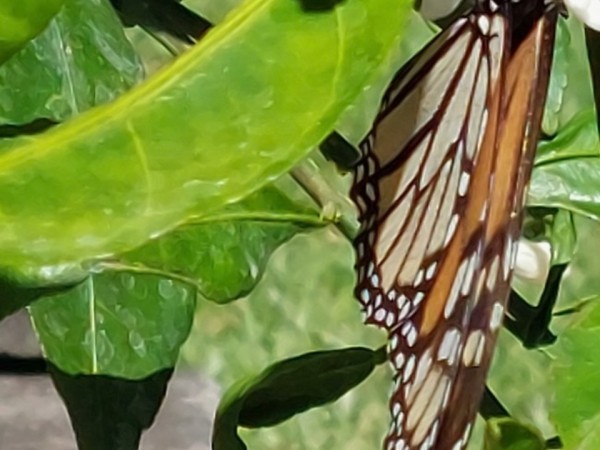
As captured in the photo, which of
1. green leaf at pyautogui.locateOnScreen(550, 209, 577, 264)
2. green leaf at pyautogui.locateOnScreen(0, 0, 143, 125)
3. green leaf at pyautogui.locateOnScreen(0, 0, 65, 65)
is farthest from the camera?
green leaf at pyautogui.locateOnScreen(550, 209, 577, 264)

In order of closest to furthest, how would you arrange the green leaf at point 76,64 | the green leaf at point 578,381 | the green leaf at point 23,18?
the green leaf at point 23,18 → the green leaf at point 578,381 → the green leaf at point 76,64

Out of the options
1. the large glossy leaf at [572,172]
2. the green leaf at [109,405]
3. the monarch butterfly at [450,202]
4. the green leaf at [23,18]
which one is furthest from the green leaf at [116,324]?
the green leaf at [23,18]

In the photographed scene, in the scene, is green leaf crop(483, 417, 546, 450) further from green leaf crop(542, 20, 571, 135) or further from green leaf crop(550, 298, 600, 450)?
green leaf crop(542, 20, 571, 135)

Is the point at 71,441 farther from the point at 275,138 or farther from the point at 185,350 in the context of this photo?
the point at 275,138

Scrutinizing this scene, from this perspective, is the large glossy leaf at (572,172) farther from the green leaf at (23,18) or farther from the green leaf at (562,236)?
the green leaf at (23,18)

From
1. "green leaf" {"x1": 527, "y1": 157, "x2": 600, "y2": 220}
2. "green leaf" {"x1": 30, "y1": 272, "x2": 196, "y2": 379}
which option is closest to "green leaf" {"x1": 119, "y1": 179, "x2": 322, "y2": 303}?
"green leaf" {"x1": 30, "y1": 272, "x2": 196, "y2": 379}

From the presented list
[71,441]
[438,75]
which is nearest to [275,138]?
[438,75]

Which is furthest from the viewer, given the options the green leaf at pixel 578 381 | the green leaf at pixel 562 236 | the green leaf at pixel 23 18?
the green leaf at pixel 562 236
